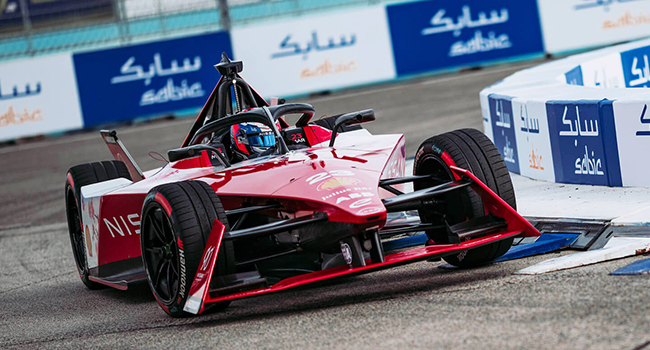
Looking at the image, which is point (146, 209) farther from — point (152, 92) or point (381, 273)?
Answer: point (152, 92)

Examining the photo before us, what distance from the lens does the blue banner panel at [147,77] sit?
2208cm

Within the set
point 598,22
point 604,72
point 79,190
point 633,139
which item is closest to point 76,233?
point 79,190

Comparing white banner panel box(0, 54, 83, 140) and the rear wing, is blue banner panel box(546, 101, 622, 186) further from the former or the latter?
white banner panel box(0, 54, 83, 140)

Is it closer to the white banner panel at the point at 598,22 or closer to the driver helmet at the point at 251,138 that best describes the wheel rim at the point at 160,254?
the driver helmet at the point at 251,138

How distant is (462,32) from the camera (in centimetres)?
2312

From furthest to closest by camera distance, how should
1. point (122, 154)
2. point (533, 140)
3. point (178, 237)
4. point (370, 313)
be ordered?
1. point (533, 140)
2. point (122, 154)
3. point (178, 237)
4. point (370, 313)

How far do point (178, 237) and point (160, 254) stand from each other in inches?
17.8

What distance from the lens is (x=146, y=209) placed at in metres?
Result: 5.55

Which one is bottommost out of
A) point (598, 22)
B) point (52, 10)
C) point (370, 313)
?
point (370, 313)

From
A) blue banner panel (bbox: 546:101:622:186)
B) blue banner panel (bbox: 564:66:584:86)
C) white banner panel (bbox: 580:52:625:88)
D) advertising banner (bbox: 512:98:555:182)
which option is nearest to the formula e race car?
blue banner panel (bbox: 546:101:622:186)

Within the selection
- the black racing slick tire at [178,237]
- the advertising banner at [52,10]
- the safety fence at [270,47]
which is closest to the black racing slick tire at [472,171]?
the black racing slick tire at [178,237]

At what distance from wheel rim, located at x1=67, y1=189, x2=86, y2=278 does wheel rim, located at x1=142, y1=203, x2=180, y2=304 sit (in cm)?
183

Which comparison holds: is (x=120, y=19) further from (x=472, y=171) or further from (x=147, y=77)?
(x=472, y=171)

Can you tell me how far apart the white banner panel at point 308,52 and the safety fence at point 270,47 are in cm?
3
